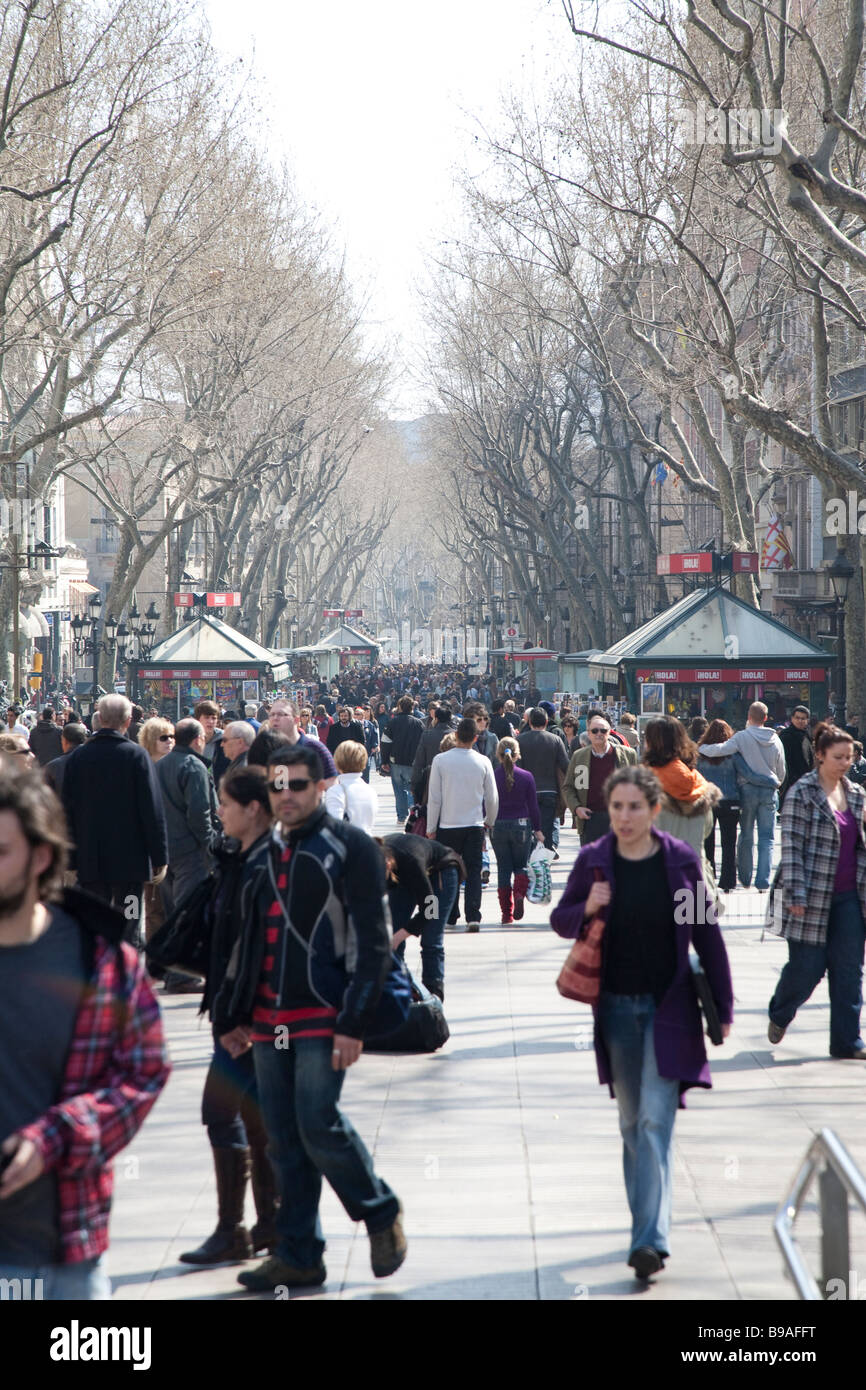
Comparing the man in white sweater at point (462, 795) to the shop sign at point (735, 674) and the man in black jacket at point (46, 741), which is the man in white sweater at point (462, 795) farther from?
the shop sign at point (735, 674)

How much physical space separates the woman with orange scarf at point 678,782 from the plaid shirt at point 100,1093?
457cm

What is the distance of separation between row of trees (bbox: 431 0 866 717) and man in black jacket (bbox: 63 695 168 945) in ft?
20.1

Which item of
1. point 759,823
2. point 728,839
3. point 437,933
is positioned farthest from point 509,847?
point 437,933

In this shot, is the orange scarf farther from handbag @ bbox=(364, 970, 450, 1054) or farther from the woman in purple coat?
the woman in purple coat

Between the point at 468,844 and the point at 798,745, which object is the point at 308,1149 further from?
the point at 798,745

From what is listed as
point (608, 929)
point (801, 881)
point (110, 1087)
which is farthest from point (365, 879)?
point (801, 881)

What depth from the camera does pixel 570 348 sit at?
1420 inches

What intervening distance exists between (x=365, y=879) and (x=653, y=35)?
19016 mm

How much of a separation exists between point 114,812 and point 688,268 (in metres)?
18.3

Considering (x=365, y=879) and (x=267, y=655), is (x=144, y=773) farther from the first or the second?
(x=267, y=655)

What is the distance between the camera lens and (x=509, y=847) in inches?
503

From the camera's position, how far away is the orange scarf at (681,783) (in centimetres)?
815

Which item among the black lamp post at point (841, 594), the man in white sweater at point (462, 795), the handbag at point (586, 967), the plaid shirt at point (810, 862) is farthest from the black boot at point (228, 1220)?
the black lamp post at point (841, 594)

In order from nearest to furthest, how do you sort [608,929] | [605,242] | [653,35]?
[608,929], [653,35], [605,242]
